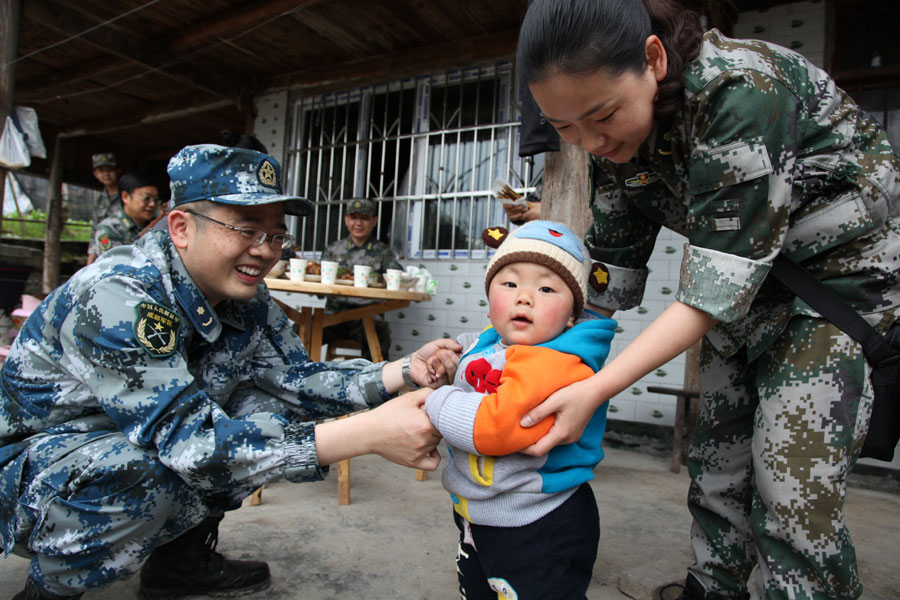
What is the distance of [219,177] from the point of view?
4.90 feet

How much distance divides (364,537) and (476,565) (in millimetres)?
964

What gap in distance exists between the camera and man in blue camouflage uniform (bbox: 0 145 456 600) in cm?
130

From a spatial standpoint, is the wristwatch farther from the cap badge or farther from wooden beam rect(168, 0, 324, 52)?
wooden beam rect(168, 0, 324, 52)

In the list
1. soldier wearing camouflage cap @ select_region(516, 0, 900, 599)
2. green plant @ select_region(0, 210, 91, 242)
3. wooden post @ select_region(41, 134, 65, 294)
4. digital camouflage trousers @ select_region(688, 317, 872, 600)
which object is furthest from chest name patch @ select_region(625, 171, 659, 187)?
green plant @ select_region(0, 210, 91, 242)

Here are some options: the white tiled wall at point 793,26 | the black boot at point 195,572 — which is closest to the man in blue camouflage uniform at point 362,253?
the black boot at point 195,572

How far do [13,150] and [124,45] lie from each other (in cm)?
161

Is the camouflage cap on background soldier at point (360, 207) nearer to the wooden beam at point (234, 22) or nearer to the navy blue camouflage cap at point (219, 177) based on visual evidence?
the wooden beam at point (234, 22)

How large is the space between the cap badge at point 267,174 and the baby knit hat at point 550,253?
2.23 ft

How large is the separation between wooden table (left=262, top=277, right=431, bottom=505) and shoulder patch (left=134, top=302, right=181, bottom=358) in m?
1.19

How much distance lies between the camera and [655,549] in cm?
222

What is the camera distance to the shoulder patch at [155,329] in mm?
1319

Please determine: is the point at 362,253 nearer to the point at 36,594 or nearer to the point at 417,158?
the point at 417,158

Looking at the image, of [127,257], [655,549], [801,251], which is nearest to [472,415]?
[801,251]

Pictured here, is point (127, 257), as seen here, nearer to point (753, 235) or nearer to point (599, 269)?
point (599, 269)
